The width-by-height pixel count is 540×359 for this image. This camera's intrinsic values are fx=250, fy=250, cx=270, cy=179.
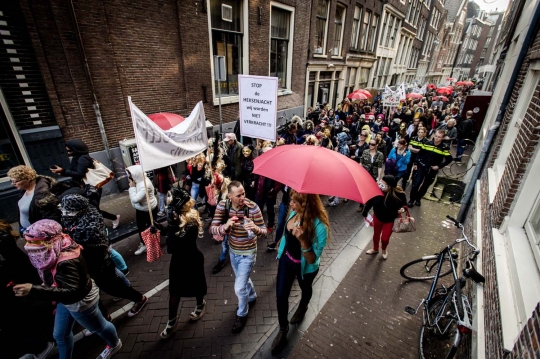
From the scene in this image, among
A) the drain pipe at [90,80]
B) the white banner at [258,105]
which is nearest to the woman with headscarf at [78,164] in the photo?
the drain pipe at [90,80]

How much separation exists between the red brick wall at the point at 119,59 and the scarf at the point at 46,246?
205 inches

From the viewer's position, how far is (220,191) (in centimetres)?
481

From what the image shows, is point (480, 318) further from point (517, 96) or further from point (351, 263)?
point (517, 96)

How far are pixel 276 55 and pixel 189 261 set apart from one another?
39.7 feet

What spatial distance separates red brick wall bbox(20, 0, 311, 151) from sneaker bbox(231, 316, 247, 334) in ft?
19.9

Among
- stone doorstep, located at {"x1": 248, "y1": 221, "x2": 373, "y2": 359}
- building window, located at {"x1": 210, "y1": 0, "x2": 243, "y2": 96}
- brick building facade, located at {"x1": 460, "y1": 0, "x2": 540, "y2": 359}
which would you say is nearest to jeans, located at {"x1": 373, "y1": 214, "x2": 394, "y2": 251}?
stone doorstep, located at {"x1": 248, "y1": 221, "x2": 373, "y2": 359}

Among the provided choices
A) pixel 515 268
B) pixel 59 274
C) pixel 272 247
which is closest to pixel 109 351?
pixel 59 274

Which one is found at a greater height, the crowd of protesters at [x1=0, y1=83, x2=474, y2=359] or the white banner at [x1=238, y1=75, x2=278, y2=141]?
the white banner at [x1=238, y1=75, x2=278, y2=141]

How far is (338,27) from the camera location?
16.9 metres

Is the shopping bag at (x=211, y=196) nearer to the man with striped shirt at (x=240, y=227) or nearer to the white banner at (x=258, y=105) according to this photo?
the white banner at (x=258, y=105)

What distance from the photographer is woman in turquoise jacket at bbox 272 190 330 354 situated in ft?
8.39

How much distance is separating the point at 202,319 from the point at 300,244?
6.23 ft

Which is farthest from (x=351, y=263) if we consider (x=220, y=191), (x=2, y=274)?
(x=2, y=274)

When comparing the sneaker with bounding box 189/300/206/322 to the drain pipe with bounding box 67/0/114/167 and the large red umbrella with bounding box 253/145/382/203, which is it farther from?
the drain pipe with bounding box 67/0/114/167
